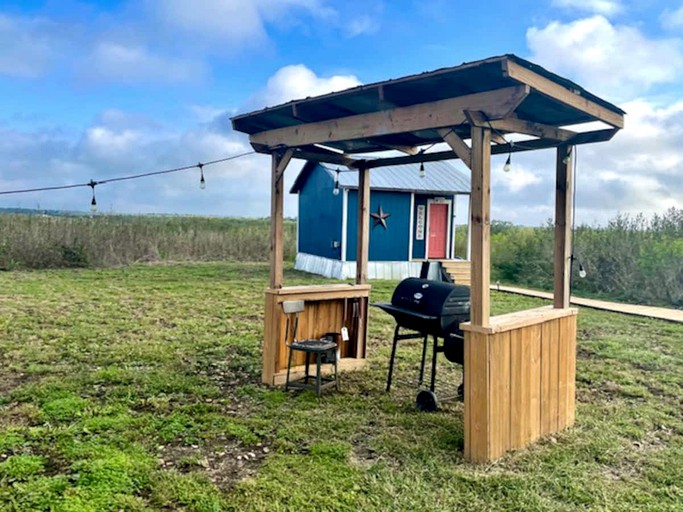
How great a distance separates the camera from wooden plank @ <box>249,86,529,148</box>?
292 cm

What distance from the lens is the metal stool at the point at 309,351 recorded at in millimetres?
4129

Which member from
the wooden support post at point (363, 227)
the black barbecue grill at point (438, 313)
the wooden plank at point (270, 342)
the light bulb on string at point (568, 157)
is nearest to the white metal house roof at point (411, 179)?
the wooden support post at point (363, 227)

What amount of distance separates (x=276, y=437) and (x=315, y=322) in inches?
66.0

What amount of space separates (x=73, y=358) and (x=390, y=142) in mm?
3777

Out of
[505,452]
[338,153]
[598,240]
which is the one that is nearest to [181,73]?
[338,153]

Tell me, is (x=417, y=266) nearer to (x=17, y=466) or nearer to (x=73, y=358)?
(x=73, y=358)

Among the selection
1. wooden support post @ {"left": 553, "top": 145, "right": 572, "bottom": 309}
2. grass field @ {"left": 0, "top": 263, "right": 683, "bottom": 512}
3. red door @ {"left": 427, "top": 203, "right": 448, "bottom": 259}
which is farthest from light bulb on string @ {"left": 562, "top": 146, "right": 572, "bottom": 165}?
red door @ {"left": 427, "top": 203, "right": 448, "bottom": 259}

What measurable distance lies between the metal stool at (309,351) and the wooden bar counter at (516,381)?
145 centimetres

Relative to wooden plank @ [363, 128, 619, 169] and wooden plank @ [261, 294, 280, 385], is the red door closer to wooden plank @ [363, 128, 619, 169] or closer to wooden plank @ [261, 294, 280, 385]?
wooden plank @ [363, 128, 619, 169]

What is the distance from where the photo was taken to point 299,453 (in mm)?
3000

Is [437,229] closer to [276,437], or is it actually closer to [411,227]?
[411,227]

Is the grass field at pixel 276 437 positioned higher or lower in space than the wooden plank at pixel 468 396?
lower

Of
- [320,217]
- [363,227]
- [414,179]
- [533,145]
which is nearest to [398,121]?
[533,145]

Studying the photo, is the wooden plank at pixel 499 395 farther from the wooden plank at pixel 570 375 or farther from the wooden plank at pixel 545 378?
the wooden plank at pixel 570 375
